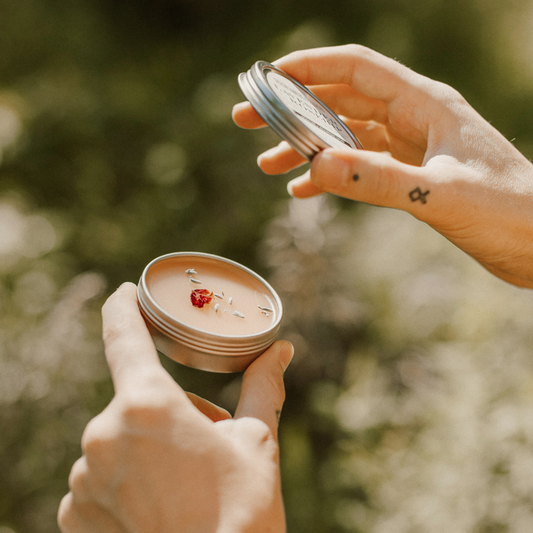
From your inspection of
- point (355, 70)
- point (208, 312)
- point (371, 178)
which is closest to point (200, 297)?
point (208, 312)

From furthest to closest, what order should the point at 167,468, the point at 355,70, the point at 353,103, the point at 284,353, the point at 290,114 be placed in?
1. the point at 353,103
2. the point at 355,70
3. the point at 284,353
4. the point at 290,114
5. the point at 167,468

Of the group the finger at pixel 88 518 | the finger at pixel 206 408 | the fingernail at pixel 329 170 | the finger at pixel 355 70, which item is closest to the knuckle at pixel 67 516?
the finger at pixel 88 518

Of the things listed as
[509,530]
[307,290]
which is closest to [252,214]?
[307,290]

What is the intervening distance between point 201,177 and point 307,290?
73 centimetres

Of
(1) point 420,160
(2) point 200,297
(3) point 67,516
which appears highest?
(1) point 420,160

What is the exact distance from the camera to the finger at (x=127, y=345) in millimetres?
626

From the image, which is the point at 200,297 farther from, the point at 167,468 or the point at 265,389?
the point at 167,468

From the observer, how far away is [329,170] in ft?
2.20

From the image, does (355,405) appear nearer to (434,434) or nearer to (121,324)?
(434,434)

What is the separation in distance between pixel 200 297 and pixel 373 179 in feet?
1.24

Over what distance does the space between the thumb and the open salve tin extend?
0.14 ft

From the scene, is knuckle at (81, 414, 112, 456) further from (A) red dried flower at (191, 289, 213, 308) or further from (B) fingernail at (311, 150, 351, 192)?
(B) fingernail at (311, 150, 351, 192)

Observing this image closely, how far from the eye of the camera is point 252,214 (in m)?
1.84

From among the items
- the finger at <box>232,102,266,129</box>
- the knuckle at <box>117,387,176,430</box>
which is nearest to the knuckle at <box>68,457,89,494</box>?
the knuckle at <box>117,387,176,430</box>
